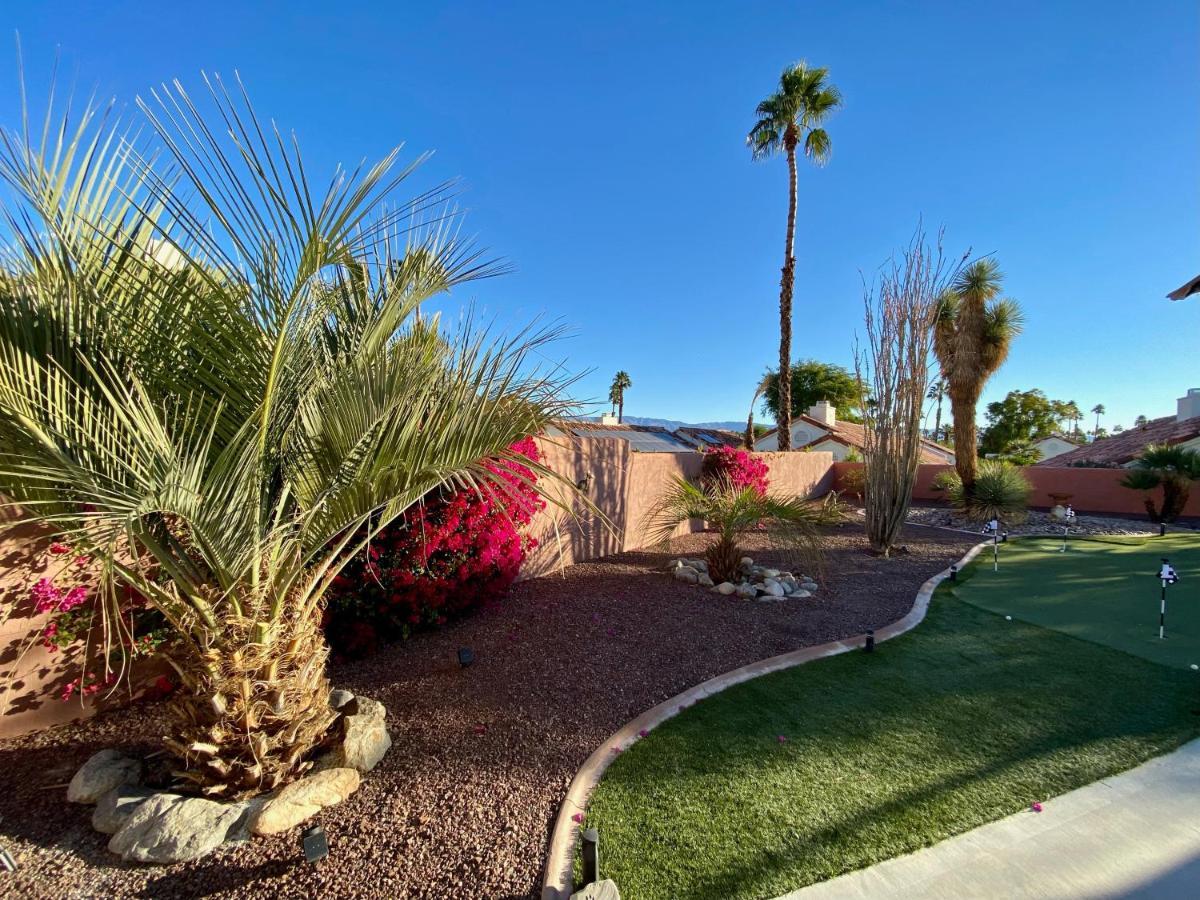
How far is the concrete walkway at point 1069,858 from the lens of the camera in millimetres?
2156

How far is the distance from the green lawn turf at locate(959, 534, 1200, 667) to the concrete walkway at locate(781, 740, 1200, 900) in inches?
105

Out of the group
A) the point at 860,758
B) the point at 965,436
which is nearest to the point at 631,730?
the point at 860,758

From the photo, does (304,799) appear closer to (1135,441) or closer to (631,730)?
(631,730)

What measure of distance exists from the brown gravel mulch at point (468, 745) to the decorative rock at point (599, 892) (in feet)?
1.00

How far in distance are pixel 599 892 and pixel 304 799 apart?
5.19 ft

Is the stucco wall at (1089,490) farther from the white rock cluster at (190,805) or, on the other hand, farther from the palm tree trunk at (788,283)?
the white rock cluster at (190,805)

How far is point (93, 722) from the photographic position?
334cm

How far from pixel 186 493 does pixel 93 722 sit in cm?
286

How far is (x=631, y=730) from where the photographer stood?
3.26m

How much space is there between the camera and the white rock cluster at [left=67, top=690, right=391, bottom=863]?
7.35ft

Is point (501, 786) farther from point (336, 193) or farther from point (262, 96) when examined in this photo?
point (262, 96)

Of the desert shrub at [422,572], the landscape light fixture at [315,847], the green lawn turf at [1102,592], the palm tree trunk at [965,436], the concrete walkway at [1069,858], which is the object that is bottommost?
the concrete walkway at [1069,858]

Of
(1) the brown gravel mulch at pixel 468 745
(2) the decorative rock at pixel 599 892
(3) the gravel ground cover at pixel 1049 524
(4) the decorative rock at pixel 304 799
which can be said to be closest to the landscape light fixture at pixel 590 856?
(2) the decorative rock at pixel 599 892

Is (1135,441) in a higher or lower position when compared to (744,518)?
higher
